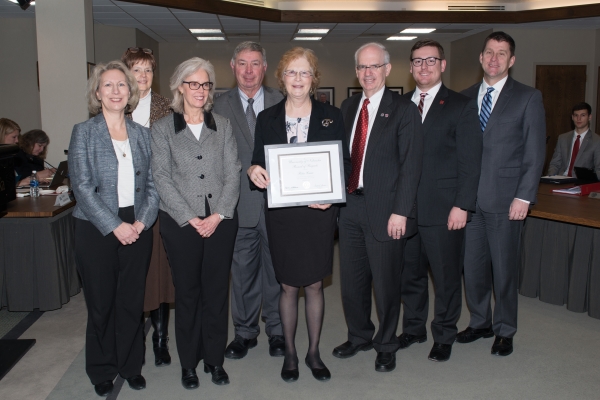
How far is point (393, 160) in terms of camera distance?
295 centimetres

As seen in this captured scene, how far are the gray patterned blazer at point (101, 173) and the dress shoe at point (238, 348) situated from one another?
1047 millimetres

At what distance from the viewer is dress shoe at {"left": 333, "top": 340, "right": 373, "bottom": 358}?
337 centimetres

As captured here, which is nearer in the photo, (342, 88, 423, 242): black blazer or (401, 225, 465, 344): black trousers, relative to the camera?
(342, 88, 423, 242): black blazer

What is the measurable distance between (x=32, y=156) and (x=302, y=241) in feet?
14.5

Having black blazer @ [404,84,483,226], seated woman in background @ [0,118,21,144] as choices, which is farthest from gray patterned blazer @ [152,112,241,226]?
Result: seated woman in background @ [0,118,21,144]

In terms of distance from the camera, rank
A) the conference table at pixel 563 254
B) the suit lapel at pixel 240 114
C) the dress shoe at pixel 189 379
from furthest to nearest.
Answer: the conference table at pixel 563 254
the suit lapel at pixel 240 114
the dress shoe at pixel 189 379

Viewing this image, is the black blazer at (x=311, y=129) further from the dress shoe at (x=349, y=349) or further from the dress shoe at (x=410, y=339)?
the dress shoe at (x=410, y=339)

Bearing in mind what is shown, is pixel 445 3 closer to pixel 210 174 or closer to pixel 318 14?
pixel 318 14

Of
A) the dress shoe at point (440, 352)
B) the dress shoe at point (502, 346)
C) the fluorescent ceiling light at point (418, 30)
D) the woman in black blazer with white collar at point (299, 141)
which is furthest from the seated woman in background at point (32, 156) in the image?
the fluorescent ceiling light at point (418, 30)

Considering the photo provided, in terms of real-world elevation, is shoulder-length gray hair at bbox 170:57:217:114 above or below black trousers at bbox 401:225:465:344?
above

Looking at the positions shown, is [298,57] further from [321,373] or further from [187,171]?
[321,373]

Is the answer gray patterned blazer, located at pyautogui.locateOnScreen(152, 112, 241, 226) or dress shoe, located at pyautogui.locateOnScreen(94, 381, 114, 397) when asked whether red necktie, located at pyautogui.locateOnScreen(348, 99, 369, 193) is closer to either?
gray patterned blazer, located at pyautogui.locateOnScreen(152, 112, 241, 226)

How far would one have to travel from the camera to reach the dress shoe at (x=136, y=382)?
298 cm

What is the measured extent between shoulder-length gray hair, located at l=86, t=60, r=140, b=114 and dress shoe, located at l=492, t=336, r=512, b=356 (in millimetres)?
2587
